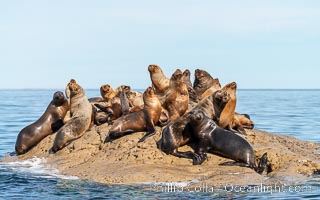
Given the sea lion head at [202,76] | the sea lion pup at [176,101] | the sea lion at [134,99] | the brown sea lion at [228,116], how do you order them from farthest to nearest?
the sea lion head at [202,76] → the sea lion at [134,99] → the sea lion pup at [176,101] → the brown sea lion at [228,116]

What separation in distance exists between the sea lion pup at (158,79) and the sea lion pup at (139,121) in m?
1.72

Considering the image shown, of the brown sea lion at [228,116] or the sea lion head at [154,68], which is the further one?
the sea lion head at [154,68]

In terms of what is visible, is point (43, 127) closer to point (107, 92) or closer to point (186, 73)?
point (107, 92)

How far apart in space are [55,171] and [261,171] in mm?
3624

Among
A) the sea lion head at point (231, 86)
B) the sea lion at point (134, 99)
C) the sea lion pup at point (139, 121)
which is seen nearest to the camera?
the sea lion pup at point (139, 121)

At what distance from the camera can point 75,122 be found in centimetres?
1355

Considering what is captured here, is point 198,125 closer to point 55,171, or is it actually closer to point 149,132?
point 149,132

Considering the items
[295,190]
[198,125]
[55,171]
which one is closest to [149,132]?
[198,125]

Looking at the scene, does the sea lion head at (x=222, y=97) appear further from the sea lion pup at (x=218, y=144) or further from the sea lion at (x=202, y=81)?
the sea lion at (x=202, y=81)

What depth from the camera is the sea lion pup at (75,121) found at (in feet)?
43.7

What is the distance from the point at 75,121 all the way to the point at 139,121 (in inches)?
63.6

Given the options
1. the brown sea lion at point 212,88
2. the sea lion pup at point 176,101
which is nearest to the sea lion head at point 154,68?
the brown sea lion at point 212,88

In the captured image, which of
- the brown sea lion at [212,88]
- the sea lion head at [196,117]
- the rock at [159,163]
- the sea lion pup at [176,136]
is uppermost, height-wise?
the brown sea lion at [212,88]

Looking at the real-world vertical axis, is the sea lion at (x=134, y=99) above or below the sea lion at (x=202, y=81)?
below
